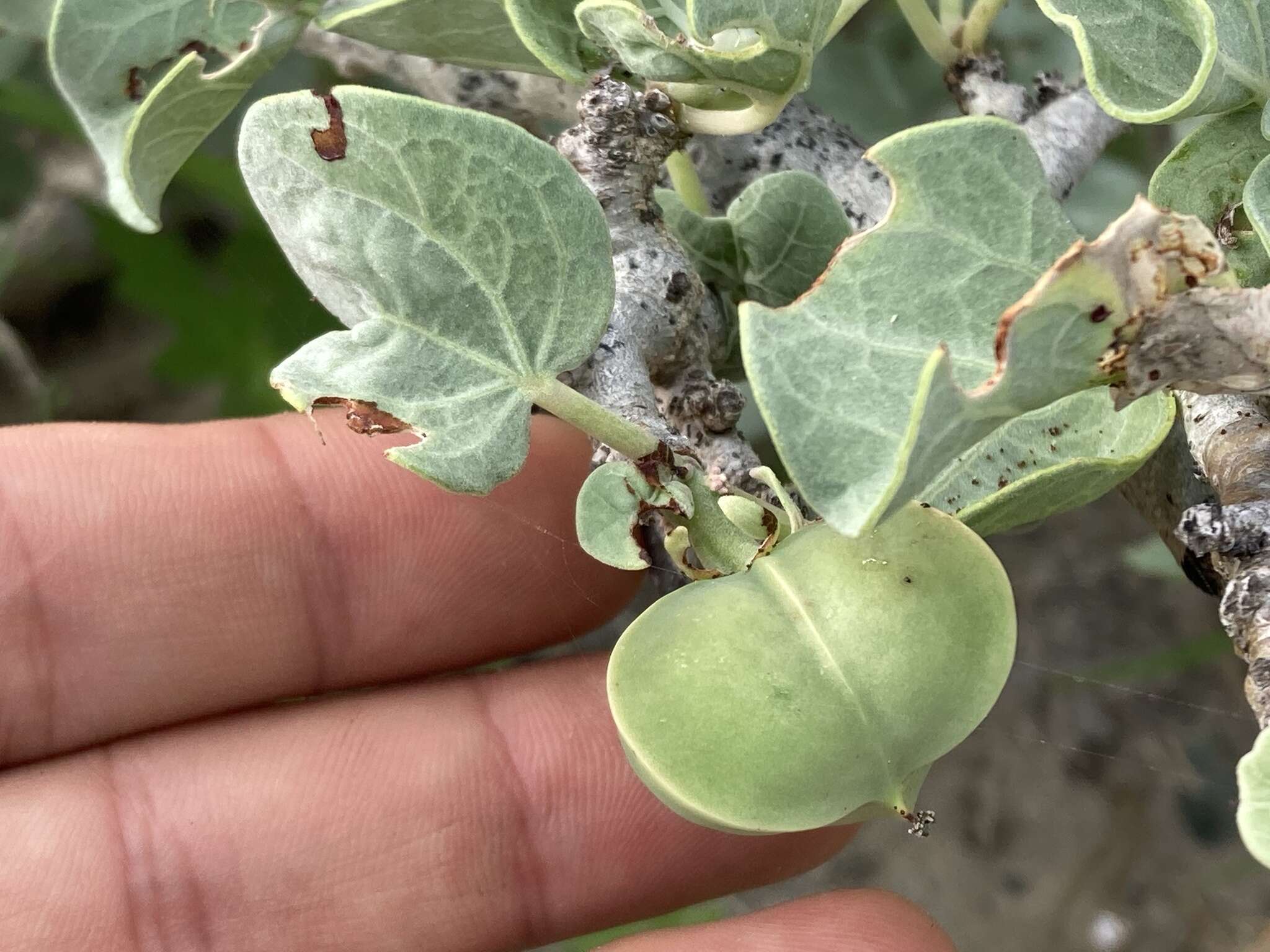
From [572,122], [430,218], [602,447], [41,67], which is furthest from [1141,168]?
[41,67]

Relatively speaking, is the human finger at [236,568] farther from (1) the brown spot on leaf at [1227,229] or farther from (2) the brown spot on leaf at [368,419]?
(1) the brown spot on leaf at [1227,229]

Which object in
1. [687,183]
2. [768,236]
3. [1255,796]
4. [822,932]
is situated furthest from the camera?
[822,932]

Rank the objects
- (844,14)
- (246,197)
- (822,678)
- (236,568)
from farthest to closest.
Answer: (246,197), (236,568), (844,14), (822,678)

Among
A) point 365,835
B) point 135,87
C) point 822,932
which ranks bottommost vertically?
point 365,835

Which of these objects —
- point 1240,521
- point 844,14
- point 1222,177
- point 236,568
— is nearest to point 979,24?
point 844,14

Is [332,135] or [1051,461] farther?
[1051,461]

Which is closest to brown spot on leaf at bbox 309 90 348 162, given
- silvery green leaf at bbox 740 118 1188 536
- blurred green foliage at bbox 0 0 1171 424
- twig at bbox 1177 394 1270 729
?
silvery green leaf at bbox 740 118 1188 536

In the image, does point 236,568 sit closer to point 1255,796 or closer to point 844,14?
point 844,14

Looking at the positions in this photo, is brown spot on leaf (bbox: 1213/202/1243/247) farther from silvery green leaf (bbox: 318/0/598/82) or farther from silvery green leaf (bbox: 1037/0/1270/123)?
silvery green leaf (bbox: 318/0/598/82)
